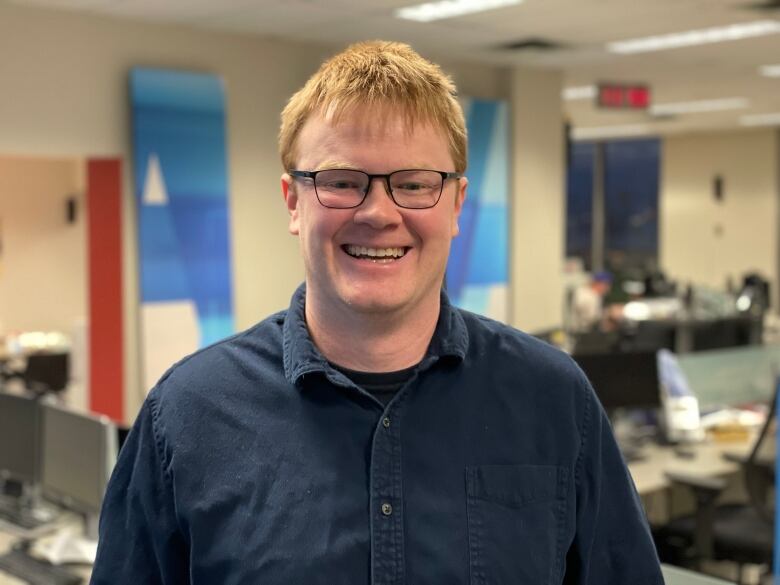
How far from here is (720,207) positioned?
14117mm

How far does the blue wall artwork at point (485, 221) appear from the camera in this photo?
Result: 7465 millimetres

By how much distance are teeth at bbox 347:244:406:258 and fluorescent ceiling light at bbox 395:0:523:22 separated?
14.2 ft

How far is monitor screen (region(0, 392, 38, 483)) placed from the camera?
363cm

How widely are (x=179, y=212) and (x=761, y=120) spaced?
940 centimetres

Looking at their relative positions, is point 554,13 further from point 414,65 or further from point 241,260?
point 414,65

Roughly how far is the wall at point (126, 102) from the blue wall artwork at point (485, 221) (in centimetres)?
148

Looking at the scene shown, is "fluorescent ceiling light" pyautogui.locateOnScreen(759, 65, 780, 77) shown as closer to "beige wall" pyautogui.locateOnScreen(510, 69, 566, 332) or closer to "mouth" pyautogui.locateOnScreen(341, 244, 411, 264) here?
"beige wall" pyautogui.locateOnScreen(510, 69, 566, 332)

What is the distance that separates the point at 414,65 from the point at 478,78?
6549 mm

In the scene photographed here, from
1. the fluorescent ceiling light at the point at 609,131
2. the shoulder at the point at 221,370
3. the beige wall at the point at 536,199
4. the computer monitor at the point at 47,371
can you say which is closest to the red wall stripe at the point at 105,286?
the computer monitor at the point at 47,371

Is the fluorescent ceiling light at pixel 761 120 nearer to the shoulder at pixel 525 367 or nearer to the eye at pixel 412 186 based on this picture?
the shoulder at pixel 525 367

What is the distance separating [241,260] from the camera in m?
6.20

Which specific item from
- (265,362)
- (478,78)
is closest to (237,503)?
(265,362)

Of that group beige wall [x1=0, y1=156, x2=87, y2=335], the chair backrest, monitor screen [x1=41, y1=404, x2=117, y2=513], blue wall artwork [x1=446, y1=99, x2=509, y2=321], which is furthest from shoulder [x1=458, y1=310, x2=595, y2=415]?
beige wall [x1=0, y1=156, x2=87, y2=335]

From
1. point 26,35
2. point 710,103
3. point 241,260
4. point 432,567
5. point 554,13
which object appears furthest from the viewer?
point 710,103
